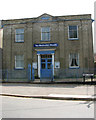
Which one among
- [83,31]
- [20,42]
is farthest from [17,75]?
[83,31]

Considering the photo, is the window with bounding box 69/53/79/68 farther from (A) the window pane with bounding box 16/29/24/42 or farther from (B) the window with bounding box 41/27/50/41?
(A) the window pane with bounding box 16/29/24/42

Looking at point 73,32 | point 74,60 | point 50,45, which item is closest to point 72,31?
point 73,32

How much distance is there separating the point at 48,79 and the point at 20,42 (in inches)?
286

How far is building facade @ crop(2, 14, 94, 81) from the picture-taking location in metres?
20.1

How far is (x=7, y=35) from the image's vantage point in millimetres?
22391

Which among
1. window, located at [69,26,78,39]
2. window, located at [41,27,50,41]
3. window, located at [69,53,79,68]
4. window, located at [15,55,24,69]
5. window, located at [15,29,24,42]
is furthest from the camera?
window, located at [15,29,24,42]

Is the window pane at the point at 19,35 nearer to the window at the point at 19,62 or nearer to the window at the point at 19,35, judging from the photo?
A: the window at the point at 19,35

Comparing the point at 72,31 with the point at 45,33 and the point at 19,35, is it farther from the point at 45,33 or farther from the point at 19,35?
the point at 19,35

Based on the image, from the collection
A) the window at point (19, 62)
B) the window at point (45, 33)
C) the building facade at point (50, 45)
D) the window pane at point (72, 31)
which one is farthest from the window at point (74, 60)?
the window at point (19, 62)

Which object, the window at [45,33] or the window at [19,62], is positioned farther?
the window at [19,62]

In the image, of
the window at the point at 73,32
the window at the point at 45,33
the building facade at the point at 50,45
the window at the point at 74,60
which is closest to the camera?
the building facade at the point at 50,45

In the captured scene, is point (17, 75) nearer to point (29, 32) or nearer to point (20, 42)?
point (20, 42)

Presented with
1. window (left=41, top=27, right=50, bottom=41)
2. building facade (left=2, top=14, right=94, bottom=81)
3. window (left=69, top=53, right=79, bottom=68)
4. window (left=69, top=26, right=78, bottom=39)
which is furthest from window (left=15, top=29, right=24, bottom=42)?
window (left=69, top=53, right=79, bottom=68)

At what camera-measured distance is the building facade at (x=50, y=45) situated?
65.9ft
